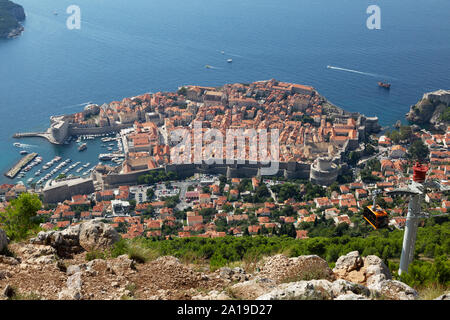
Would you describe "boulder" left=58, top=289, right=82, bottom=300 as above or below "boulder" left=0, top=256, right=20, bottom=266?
above

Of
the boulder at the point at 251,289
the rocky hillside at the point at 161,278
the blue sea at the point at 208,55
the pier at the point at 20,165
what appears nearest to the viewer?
the rocky hillside at the point at 161,278

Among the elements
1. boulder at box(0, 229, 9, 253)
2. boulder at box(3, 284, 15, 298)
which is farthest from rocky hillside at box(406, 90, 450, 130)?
boulder at box(3, 284, 15, 298)

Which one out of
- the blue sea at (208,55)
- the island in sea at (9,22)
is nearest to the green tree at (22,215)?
the blue sea at (208,55)

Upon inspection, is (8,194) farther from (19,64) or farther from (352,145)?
(19,64)

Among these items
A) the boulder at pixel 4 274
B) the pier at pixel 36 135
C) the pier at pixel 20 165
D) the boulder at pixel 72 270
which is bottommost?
the pier at pixel 20 165

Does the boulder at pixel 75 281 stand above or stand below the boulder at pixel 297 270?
above

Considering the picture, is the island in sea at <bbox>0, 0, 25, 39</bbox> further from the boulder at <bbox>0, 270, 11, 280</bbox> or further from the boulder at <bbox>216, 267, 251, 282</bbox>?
the boulder at <bbox>216, 267, 251, 282</bbox>

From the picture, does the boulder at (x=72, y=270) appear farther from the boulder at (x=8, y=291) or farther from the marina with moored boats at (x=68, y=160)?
the marina with moored boats at (x=68, y=160)
